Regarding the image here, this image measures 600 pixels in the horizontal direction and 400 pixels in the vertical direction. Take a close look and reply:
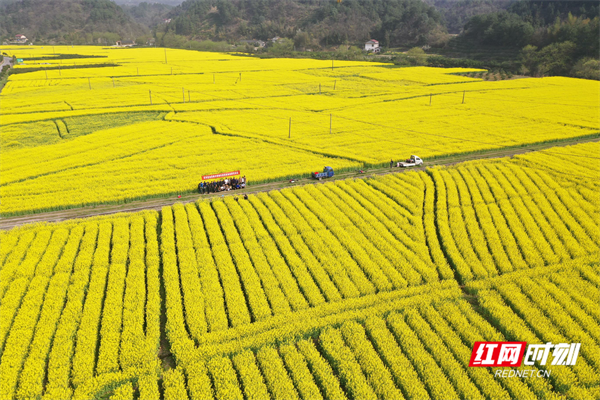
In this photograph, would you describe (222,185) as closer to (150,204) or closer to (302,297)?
(150,204)

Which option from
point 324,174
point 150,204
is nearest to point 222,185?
point 150,204

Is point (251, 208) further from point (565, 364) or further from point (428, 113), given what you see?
point (428, 113)

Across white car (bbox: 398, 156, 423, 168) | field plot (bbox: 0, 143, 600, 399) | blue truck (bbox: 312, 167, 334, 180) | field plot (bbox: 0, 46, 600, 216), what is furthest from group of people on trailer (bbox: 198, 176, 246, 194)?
white car (bbox: 398, 156, 423, 168)

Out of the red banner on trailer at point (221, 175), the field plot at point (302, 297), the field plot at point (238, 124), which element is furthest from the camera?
the field plot at point (238, 124)

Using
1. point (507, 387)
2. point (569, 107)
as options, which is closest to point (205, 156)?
point (507, 387)

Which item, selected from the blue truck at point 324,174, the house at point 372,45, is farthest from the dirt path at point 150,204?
the house at point 372,45

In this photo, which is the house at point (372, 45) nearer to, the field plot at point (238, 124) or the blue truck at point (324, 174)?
the field plot at point (238, 124)

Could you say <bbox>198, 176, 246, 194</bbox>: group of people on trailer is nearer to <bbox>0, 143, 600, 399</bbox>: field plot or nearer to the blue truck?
<bbox>0, 143, 600, 399</bbox>: field plot
